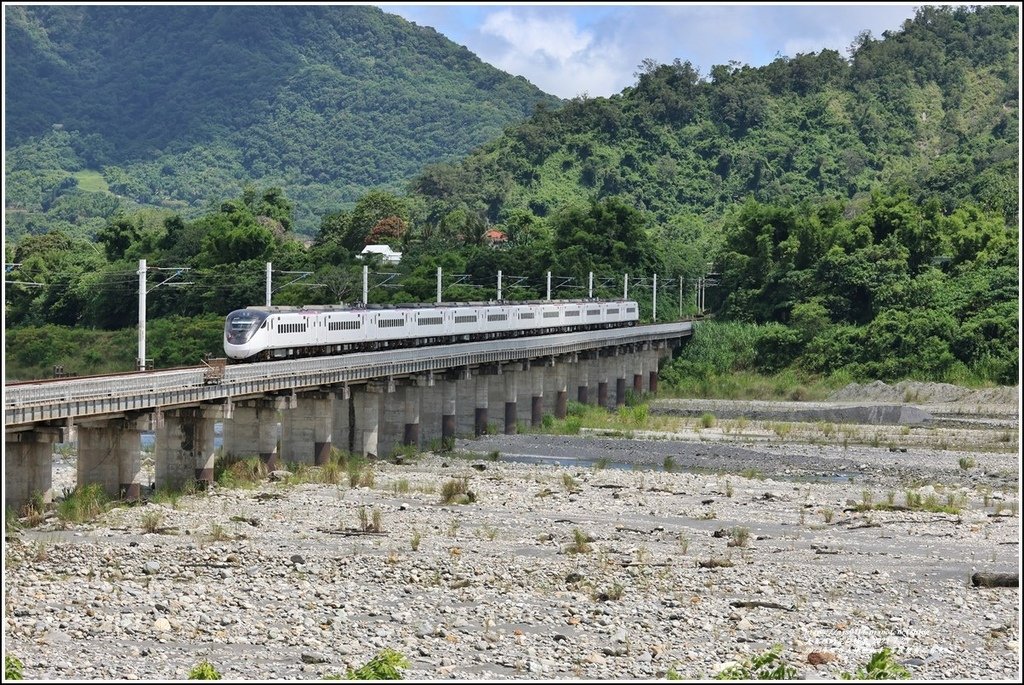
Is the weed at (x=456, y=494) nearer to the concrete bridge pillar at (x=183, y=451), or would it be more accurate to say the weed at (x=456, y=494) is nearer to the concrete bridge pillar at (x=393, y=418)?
the concrete bridge pillar at (x=183, y=451)

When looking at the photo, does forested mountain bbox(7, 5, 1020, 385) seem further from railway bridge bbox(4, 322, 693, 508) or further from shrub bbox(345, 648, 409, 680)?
shrub bbox(345, 648, 409, 680)

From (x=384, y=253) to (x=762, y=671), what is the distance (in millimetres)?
102521

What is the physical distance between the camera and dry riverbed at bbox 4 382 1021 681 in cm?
2334

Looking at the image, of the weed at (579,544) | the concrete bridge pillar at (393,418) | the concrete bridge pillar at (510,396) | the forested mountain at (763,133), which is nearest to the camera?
the weed at (579,544)

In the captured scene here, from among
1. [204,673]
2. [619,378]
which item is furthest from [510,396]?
[204,673]

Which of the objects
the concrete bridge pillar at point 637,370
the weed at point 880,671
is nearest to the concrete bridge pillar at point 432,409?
the concrete bridge pillar at point 637,370

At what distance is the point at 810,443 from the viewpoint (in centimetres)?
6241

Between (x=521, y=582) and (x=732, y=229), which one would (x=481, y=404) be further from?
(x=732, y=229)

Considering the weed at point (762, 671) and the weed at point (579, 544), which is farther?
the weed at point (579, 544)

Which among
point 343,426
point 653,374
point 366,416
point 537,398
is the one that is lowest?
point 343,426

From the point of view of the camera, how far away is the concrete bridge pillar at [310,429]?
4922cm

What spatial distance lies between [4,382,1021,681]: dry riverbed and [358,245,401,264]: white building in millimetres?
72984

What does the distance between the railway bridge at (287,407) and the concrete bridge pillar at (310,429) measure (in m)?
0.03

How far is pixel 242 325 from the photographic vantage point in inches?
2162
